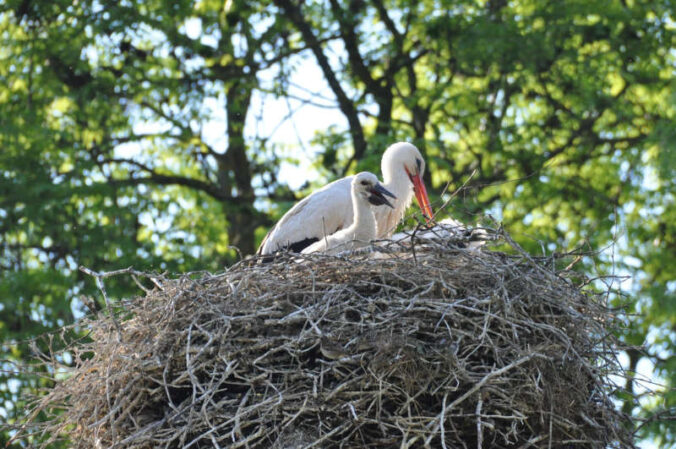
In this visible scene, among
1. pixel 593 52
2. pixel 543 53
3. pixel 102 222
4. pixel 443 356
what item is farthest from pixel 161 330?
pixel 593 52

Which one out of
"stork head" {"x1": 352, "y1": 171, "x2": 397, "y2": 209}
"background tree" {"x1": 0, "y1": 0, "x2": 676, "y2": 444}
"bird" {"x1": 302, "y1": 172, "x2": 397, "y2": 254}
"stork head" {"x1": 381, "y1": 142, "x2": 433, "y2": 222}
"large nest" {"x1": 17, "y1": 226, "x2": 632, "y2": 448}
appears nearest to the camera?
"large nest" {"x1": 17, "y1": 226, "x2": 632, "y2": 448}

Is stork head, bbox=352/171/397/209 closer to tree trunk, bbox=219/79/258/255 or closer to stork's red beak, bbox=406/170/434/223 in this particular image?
stork's red beak, bbox=406/170/434/223

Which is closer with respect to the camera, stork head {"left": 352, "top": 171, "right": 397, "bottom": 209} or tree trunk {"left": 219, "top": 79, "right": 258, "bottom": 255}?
stork head {"left": 352, "top": 171, "right": 397, "bottom": 209}

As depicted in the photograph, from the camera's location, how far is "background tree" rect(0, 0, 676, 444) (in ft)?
42.0

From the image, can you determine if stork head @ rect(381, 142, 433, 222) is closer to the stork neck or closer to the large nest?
the stork neck

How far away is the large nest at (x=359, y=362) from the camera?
16.4ft

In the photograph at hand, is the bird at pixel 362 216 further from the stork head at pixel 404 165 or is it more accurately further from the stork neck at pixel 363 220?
the stork head at pixel 404 165

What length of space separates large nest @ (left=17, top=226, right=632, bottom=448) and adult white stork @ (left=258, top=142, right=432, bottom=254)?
233cm

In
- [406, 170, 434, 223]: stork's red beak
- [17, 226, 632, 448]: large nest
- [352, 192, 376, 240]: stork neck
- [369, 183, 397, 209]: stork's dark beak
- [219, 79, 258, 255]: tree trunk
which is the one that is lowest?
[17, 226, 632, 448]: large nest

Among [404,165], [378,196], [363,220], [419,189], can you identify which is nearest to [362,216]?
[363,220]

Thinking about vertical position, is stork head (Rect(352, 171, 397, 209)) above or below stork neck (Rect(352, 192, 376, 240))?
above

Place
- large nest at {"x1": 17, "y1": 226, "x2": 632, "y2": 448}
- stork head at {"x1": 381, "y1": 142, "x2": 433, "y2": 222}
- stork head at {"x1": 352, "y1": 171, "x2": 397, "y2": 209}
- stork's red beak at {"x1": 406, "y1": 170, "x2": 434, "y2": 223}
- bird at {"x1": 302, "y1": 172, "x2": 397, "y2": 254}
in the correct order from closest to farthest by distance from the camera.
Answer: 1. large nest at {"x1": 17, "y1": 226, "x2": 632, "y2": 448}
2. bird at {"x1": 302, "y1": 172, "x2": 397, "y2": 254}
3. stork head at {"x1": 352, "y1": 171, "x2": 397, "y2": 209}
4. stork head at {"x1": 381, "y1": 142, "x2": 433, "y2": 222}
5. stork's red beak at {"x1": 406, "y1": 170, "x2": 434, "y2": 223}

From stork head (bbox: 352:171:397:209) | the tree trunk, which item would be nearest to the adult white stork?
stork head (bbox: 352:171:397:209)

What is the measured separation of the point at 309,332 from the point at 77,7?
9.41 meters
